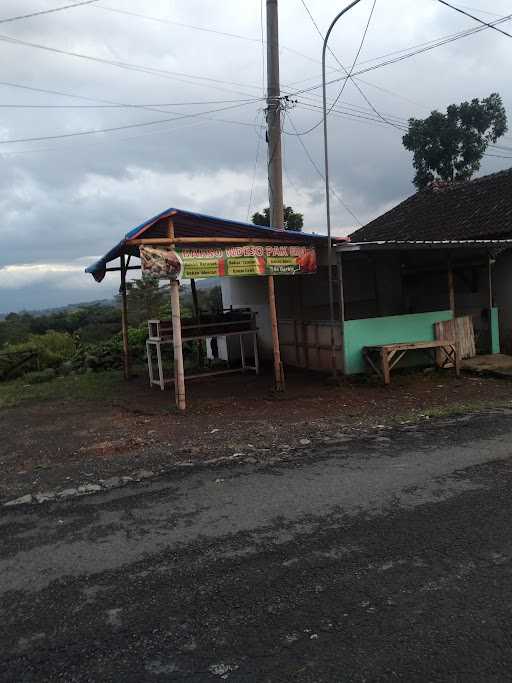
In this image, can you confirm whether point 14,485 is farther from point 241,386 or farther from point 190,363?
point 190,363

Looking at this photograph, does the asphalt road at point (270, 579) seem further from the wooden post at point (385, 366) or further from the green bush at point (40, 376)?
the green bush at point (40, 376)

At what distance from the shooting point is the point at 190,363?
1581 cm

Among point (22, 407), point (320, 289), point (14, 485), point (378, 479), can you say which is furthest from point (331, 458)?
point (320, 289)

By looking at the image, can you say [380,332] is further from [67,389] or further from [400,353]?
[67,389]

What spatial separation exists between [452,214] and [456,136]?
1267 centimetres

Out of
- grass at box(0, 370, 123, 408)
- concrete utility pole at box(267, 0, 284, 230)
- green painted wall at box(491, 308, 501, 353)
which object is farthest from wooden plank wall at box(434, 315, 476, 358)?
grass at box(0, 370, 123, 408)

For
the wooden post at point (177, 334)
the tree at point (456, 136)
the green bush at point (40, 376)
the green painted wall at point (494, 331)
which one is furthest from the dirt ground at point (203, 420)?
the tree at point (456, 136)

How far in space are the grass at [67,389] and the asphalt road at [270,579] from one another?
6833mm

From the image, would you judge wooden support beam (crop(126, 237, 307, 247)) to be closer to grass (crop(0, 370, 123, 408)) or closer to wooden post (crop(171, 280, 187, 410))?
wooden post (crop(171, 280, 187, 410))

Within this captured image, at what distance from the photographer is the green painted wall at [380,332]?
1120 cm

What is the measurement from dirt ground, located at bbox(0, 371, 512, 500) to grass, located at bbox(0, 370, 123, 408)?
1.14ft

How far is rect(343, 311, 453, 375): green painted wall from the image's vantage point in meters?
11.2

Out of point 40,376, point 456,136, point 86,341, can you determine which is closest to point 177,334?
point 40,376

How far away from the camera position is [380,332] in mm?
11500
